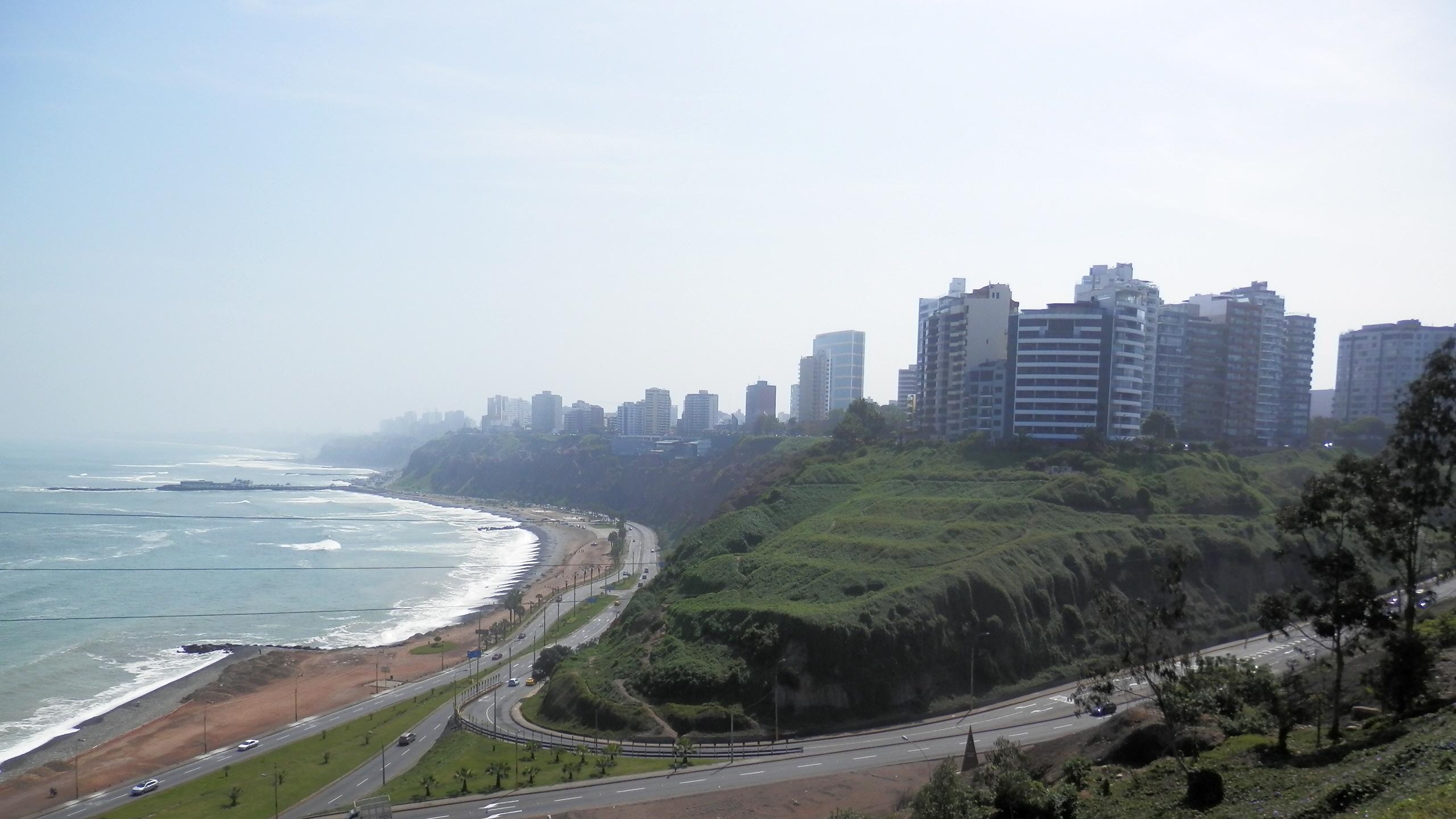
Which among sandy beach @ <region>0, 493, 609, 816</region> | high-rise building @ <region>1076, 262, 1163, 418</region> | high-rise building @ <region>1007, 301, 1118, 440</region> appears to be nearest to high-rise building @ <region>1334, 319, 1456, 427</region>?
high-rise building @ <region>1076, 262, 1163, 418</region>

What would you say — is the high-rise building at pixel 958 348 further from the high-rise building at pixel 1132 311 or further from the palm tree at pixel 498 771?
the palm tree at pixel 498 771

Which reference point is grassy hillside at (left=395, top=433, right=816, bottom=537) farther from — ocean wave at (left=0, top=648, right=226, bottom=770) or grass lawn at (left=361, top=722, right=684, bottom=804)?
grass lawn at (left=361, top=722, right=684, bottom=804)

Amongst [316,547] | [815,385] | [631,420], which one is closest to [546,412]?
[631,420]

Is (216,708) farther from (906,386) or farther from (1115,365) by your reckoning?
(906,386)

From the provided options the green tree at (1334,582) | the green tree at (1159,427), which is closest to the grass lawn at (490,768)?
the green tree at (1334,582)

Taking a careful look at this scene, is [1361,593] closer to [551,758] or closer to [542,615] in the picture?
[551,758]

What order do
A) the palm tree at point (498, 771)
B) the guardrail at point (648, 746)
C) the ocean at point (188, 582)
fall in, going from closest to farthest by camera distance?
1. the palm tree at point (498, 771)
2. the guardrail at point (648, 746)
3. the ocean at point (188, 582)
